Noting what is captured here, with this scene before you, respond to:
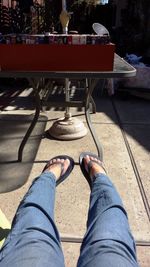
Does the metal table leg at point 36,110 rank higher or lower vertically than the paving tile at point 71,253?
higher

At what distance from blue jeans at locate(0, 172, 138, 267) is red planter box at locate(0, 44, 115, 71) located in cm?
104

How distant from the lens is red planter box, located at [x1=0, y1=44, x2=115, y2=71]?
7.89 feet

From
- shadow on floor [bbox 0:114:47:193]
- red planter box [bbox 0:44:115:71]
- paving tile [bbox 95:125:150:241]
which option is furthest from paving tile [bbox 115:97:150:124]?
red planter box [bbox 0:44:115:71]

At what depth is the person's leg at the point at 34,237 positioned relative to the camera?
1285 mm

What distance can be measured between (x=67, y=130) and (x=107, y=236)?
2.28 m

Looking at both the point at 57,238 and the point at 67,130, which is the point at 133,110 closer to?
the point at 67,130

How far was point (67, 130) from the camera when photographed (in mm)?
3635

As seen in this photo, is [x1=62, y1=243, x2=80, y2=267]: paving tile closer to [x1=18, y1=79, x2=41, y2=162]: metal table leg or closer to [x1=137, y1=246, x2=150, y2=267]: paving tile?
[x1=137, y1=246, x2=150, y2=267]: paving tile

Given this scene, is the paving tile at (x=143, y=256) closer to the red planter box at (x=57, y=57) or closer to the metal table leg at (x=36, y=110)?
the red planter box at (x=57, y=57)

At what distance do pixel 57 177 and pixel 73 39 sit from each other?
95cm

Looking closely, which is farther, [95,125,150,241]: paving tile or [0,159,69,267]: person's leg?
[95,125,150,241]: paving tile

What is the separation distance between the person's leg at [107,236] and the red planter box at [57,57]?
1002 millimetres

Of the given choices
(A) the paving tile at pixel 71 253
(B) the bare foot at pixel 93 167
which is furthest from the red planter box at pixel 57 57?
(A) the paving tile at pixel 71 253

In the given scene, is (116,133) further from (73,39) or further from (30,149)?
(73,39)
